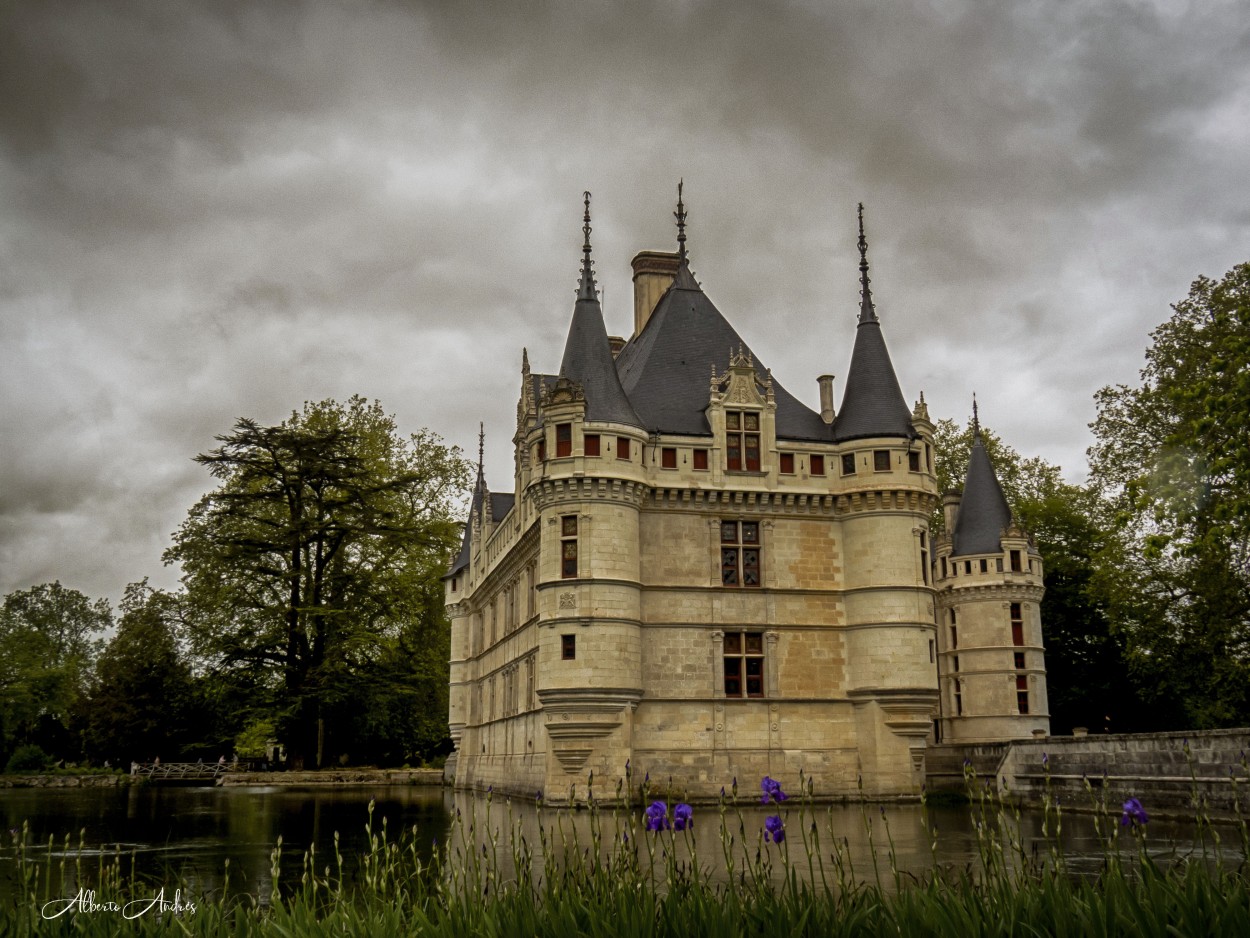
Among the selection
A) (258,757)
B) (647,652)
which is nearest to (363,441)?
(258,757)

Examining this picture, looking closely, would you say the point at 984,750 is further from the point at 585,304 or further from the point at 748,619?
the point at 585,304

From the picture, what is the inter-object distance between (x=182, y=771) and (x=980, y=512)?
34.4 meters

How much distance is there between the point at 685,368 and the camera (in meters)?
30.4

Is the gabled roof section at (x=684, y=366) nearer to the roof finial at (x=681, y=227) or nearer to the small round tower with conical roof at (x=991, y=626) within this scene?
the roof finial at (x=681, y=227)

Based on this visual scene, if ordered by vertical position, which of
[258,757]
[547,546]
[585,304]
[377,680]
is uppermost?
→ [585,304]

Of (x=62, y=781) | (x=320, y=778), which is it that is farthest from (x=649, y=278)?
(x=62, y=781)

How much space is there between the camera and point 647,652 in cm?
2675

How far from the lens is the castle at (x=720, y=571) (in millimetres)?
25984

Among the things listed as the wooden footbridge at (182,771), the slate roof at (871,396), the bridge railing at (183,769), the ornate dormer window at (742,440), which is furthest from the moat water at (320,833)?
the bridge railing at (183,769)

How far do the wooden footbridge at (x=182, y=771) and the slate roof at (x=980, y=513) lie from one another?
31029 mm

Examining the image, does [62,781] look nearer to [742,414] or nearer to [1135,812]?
[742,414]

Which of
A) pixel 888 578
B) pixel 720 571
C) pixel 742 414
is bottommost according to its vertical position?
pixel 888 578

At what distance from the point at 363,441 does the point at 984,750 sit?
2870cm

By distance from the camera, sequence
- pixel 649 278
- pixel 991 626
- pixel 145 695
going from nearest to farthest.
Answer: pixel 649 278 < pixel 991 626 < pixel 145 695
